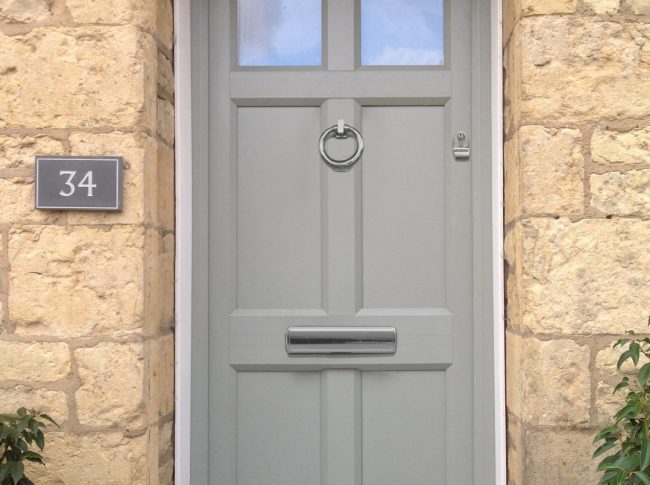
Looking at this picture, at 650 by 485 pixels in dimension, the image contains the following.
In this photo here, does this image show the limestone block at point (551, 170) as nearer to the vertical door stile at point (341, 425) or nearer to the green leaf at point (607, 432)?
the green leaf at point (607, 432)

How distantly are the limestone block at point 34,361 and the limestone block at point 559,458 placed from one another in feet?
5.02

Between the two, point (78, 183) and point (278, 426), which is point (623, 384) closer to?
point (278, 426)

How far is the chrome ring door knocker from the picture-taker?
2832 mm

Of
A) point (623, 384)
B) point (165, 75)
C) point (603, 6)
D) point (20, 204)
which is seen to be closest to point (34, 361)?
point (20, 204)

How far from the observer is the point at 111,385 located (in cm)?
243

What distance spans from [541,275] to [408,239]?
0.57 m

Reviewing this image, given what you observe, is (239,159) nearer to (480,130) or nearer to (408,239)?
(408,239)

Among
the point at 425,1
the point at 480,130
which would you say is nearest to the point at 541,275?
the point at 480,130

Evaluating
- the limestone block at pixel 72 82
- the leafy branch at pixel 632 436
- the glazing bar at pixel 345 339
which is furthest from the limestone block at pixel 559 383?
the limestone block at pixel 72 82

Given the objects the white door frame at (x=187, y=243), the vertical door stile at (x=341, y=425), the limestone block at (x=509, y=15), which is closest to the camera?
the limestone block at (x=509, y=15)

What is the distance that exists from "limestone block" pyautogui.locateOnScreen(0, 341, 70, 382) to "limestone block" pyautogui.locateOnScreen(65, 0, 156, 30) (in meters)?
1.06

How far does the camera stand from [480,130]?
2832mm

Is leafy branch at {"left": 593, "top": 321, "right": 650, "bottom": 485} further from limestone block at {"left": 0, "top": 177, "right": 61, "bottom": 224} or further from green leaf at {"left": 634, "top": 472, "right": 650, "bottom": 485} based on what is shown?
limestone block at {"left": 0, "top": 177, "right": 61, "bottom": 224}

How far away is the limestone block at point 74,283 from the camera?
2441 millimetres
